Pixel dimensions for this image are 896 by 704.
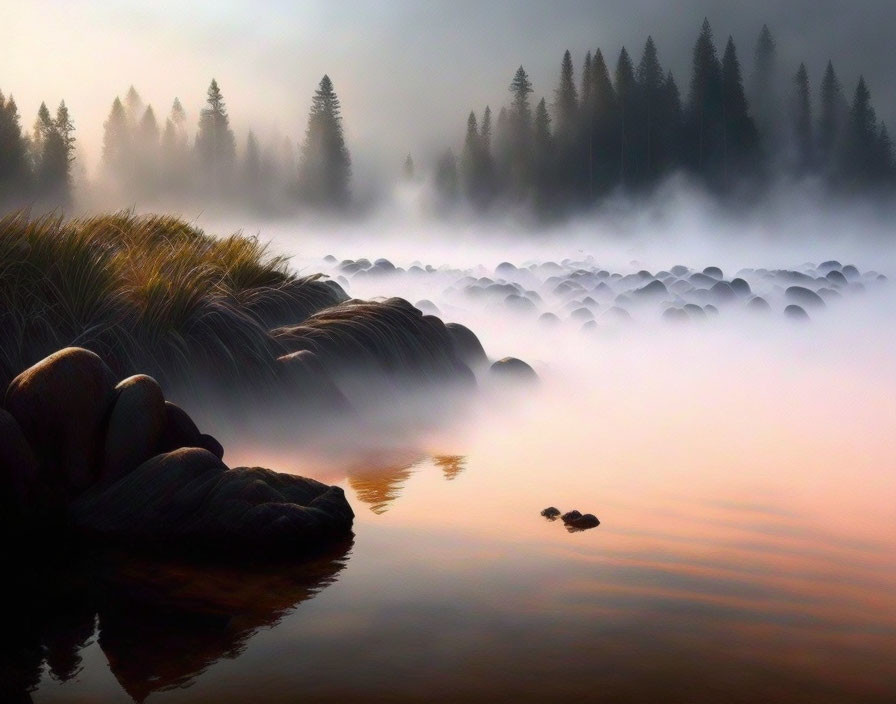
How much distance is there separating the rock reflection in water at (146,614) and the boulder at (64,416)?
66cm

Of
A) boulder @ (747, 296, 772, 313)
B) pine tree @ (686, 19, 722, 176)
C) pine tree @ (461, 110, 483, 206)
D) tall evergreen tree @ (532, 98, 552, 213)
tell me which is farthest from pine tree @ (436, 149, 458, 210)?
boulder @ (747, 296, 772, 313)

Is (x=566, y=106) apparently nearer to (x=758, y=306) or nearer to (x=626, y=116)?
(x=626, y=116)

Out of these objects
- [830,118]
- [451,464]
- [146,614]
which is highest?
[830,118]

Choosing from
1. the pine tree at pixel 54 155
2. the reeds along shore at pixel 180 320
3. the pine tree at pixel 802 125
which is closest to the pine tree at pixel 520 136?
the pine tree at pixel 802 125

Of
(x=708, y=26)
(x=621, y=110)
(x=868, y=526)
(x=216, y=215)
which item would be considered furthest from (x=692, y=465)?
(x=216, y=215)

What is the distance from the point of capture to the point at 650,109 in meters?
55.2

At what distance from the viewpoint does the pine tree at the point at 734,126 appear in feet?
182

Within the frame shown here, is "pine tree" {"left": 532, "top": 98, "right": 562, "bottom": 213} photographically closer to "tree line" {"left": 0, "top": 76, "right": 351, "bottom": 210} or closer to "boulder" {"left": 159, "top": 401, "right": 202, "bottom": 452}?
"tree line" {"left": 0, "top": 76, "right": 351, "bottom": 210}

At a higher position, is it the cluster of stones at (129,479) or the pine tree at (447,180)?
the pine tree at (447,180)

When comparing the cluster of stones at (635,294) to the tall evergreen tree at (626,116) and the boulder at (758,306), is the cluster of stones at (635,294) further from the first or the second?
the tall evergreen tree at (626,116)

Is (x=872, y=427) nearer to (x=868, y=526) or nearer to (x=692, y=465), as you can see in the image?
(x=692, y=465)

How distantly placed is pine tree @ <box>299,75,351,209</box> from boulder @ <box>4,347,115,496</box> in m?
54.6

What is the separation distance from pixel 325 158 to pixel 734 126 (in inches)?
920

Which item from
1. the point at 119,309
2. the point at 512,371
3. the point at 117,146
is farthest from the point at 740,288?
the point at 117,146
